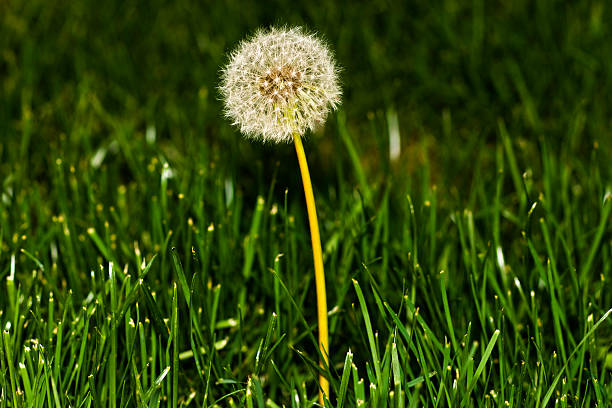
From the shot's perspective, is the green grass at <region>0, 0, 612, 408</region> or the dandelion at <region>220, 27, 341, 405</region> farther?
the green grass at <region>0, 0, 612, 408</region>

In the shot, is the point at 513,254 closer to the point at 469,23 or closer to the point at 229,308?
the point at 229,308

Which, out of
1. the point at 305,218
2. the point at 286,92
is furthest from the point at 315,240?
the point at 305,218

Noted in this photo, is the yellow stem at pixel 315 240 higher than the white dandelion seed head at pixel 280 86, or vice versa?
the white dandelion seed head at pixel 280 86

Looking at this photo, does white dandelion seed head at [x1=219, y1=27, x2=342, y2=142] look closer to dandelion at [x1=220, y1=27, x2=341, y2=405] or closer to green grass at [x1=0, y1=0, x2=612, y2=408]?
dandelion at [x1=220, y1=27, x2=341, y2=405]

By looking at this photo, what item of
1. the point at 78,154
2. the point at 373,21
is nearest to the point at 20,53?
the point at 78,154

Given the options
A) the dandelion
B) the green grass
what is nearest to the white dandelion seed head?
the dandelion

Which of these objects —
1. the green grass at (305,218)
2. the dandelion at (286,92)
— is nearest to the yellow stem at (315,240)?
the dandelion at (286,92)

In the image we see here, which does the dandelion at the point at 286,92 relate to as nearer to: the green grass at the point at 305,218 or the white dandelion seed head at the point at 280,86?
the white dandelion seed head at the point at 280,86

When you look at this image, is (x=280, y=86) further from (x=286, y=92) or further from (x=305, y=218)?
(x=305, y=218)
